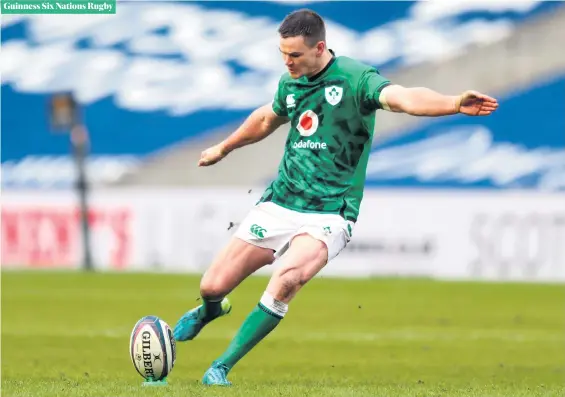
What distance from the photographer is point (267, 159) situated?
1185 inches

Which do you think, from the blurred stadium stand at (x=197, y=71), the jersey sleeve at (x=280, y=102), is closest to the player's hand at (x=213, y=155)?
the jersey sleeve at (x=280, y=102)

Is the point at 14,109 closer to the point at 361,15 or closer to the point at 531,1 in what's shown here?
the point at 361,15

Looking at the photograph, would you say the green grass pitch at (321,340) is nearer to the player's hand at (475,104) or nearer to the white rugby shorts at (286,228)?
the white rugby shorts at (286,228)

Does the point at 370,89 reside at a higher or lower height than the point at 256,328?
higher

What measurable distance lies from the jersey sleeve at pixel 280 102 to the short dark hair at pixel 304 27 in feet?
1.81

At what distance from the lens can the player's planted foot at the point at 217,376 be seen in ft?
24.5

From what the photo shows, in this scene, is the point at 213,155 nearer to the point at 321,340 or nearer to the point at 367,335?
the point at 321,340

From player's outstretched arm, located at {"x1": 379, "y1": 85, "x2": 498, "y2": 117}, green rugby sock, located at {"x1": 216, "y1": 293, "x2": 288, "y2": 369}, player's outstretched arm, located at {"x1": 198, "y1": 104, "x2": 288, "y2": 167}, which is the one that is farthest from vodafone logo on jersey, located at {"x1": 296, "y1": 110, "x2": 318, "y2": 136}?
green rugby sock, located at {"x1": 216, "y1": 293, "x2": 288, "y2": 369}

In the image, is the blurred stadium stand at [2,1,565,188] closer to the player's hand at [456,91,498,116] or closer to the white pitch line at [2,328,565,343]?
the white pitch line at [2,328,565,343]

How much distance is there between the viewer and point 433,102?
697 cm

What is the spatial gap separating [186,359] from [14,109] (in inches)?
892

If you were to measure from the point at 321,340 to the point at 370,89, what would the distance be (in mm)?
6179

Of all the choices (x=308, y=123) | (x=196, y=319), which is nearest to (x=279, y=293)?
(x=196, y=319)

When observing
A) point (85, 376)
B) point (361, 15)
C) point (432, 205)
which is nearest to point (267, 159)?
point (361, 15)
